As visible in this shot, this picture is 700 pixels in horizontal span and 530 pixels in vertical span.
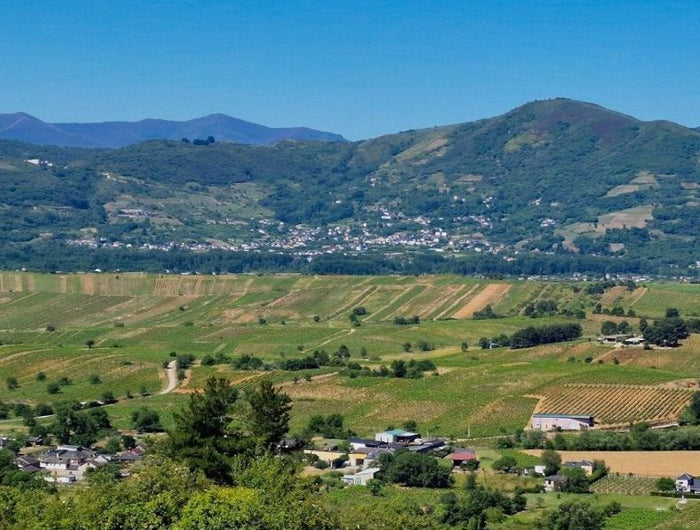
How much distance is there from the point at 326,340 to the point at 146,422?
45.1m

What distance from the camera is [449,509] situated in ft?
181

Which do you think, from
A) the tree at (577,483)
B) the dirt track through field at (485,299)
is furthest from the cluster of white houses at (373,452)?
the dirt track through field at (485,299)

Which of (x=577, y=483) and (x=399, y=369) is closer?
(x=577, y=483)

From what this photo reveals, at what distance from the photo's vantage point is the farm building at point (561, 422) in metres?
83.1

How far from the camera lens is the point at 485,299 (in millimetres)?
151375

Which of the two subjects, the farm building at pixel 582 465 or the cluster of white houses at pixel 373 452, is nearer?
the cluster of white houses at pixel 373 452

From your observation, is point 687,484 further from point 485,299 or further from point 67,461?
point 485,299

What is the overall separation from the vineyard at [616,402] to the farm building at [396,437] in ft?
38.4

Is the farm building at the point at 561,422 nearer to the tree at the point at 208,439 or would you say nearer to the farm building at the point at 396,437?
the farm building at the point at 396,437

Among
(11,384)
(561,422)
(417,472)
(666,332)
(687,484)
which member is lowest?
(11,384)

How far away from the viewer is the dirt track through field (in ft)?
477

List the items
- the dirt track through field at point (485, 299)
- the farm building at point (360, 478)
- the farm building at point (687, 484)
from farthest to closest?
the dirt track through field at point (485, 299) → the farm building at point (360, 478) → the farm building at point (687, 484)

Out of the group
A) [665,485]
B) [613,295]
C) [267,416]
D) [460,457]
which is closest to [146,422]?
[460,457]

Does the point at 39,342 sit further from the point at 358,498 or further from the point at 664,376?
the point at 358,498
